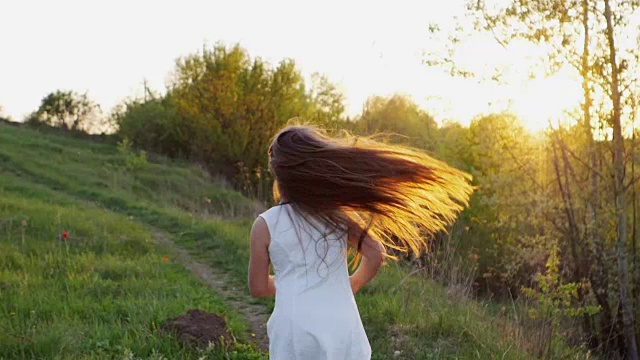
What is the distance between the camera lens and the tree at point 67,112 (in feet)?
130

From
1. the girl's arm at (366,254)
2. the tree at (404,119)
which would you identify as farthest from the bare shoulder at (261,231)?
the tree at (404,119)

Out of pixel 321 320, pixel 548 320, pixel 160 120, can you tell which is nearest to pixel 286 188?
pixel 321 320

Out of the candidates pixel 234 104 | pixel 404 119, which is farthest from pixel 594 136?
pixel 234 104

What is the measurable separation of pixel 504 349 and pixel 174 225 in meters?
9.66

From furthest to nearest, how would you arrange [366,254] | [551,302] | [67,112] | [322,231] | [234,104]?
[67,112], [234,104], [551,302], [366,254], [322,231]

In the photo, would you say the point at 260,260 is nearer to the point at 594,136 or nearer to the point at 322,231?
the point at 322,231

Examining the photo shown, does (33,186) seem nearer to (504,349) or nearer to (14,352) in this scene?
(14,352)

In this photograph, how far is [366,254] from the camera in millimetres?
3309

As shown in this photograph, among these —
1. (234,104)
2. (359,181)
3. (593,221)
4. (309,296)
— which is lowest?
(593,221)

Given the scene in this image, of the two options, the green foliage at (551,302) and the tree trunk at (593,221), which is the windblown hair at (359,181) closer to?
the green foliage at (551,302)

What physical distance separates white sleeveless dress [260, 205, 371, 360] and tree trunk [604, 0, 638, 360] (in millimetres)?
7057

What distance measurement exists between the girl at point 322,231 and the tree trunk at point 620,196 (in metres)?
6.52

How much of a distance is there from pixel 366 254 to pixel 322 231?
350 mm

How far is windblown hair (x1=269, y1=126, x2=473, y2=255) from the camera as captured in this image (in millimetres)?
3090
